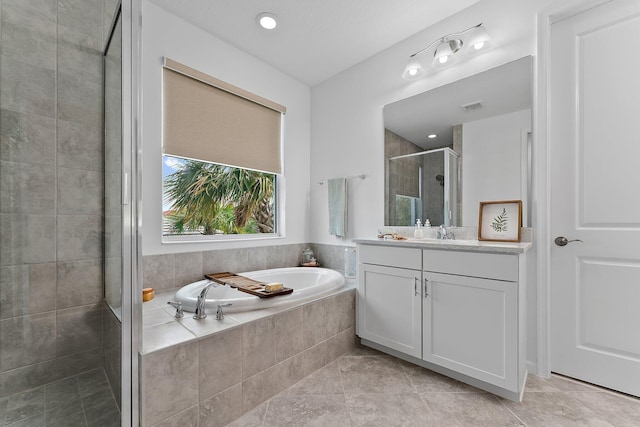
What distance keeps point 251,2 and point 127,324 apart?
7.33ft

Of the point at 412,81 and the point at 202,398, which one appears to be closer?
the point at 202,398

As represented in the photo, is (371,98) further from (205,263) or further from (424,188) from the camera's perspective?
(205,263)

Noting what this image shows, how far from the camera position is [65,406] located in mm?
1374

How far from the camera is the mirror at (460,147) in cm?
196

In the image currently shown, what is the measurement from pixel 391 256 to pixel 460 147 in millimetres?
1010

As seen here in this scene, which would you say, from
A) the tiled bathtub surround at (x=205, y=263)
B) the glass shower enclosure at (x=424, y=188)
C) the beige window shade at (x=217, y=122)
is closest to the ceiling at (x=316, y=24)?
the beige window shade at (x=217, y=122)

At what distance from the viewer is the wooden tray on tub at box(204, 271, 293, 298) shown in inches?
71.8

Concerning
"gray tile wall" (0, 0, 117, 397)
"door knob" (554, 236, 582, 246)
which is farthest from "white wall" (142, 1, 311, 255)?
"door knob" (554, 236, 582, 246)

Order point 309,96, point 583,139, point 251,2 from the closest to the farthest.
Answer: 1. point 583,139
2. point 251,2
3. point 309,96

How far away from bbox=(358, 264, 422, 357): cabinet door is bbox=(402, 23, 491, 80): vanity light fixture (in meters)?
1.63

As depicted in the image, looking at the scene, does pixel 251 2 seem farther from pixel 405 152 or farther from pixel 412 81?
pixel 405 152

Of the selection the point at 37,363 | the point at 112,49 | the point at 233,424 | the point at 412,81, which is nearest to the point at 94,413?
the point at 37,363

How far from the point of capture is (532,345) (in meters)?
1.89

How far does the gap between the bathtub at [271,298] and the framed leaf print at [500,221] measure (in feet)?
3.72
